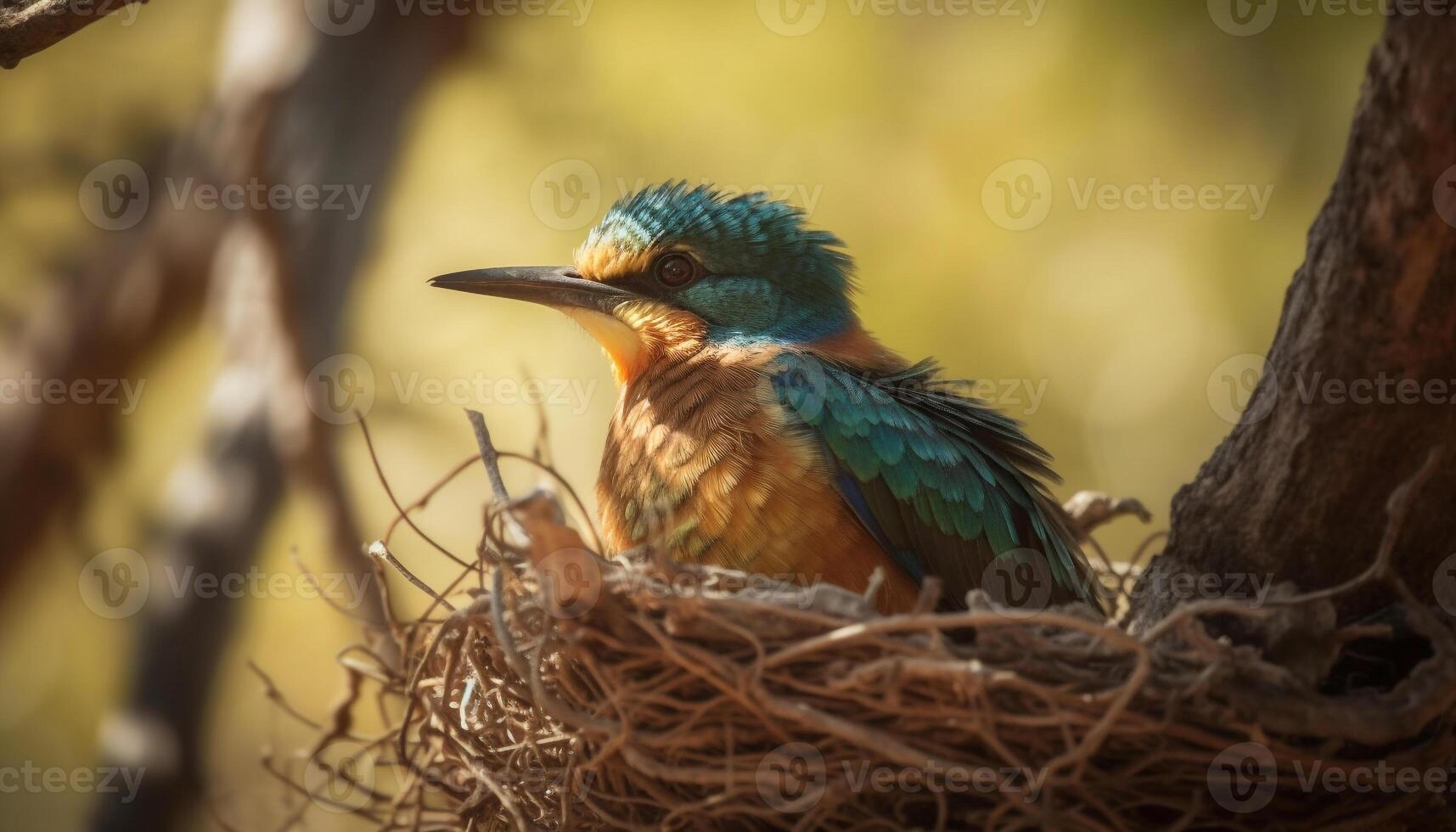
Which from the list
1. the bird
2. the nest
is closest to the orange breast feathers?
the bird

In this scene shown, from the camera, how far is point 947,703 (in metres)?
2.92

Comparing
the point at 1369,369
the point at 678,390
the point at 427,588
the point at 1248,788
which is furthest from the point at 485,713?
the point at 1369,369

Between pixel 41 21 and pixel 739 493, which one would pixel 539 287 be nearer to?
pixel 739 493

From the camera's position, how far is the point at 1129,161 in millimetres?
7375

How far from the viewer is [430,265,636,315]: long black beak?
4.59 m

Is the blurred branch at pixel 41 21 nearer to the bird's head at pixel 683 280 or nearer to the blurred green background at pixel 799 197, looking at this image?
the bird's head at pixel 683 280

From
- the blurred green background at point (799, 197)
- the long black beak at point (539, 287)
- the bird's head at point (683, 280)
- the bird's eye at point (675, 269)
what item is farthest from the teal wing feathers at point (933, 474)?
the blurred green background at point (799, 197)

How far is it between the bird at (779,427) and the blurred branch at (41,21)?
1.40m

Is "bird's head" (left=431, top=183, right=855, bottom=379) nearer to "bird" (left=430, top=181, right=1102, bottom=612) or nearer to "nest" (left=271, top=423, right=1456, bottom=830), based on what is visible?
"bird" (left=430, top=181, right=1102, bottom=612)

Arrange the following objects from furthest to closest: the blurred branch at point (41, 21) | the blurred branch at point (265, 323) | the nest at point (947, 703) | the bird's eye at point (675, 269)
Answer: the blurred branch at point (265, 323), the bird's eye at point (675, 269), the blurred branch at point (41, 21), the nest at point (947, 703)

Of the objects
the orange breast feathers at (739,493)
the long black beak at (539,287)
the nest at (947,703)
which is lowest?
the nest at (947,703)

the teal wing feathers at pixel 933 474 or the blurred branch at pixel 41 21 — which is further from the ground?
the blurred branch at pixel 41 21

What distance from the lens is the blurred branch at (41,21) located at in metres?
3.53

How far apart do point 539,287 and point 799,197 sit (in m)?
2.85
